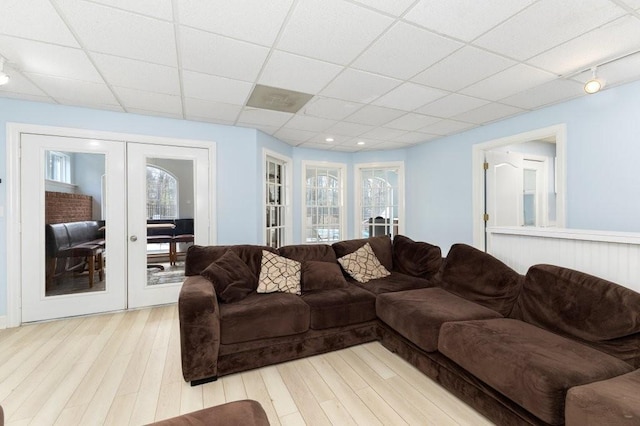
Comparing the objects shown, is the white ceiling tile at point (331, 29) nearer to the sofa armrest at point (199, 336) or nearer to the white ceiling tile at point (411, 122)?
the white ceiling tile at point (411, 122)

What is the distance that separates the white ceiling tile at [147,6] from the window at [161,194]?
2275mm

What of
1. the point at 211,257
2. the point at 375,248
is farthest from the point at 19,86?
the point at 375,248

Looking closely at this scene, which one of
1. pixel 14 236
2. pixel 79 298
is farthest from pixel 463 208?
pixel 14 236

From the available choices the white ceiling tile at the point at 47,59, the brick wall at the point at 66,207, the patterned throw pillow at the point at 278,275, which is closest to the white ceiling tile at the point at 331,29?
the white ceiling tile at the point at 47,59

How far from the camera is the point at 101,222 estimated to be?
3.42 m

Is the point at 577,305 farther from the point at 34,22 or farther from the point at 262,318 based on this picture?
the point at 34,22

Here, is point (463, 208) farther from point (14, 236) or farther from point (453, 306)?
point (14, 236)

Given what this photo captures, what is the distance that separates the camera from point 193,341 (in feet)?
6.64

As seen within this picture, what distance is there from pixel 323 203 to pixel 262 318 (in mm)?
3520

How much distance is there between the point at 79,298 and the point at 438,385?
3.90 metres

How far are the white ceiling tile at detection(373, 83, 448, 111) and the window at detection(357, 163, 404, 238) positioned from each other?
234 cm

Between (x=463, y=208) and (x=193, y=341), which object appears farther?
(x=463, y=208)

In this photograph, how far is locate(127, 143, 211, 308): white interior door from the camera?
354cm

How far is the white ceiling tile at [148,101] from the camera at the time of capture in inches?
112
